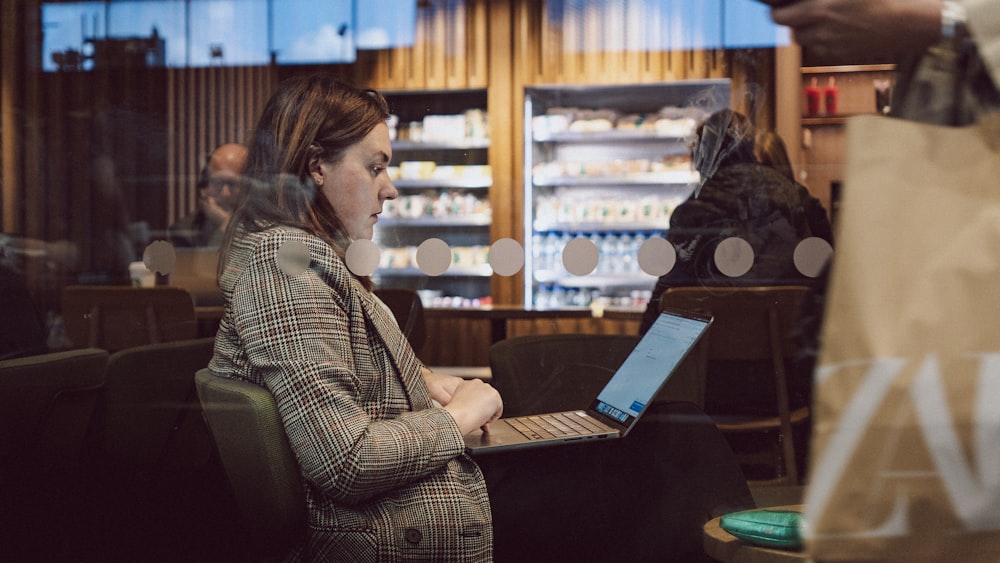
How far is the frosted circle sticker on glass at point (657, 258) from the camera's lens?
2.08 m

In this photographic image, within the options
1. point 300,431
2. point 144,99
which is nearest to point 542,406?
point 300,431

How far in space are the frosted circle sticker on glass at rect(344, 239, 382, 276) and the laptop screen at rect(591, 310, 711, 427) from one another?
24.0 inches

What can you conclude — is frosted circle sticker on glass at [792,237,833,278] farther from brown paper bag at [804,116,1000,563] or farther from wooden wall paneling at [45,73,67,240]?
wooden wall paneling at [45,73,67,240]

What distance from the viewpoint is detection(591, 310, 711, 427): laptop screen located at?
67.5 inches

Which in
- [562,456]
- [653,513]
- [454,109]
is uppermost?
[454,109]

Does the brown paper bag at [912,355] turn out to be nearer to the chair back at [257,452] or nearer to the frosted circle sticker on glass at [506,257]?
the chair back at [257,452]

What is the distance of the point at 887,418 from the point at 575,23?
6.16ft

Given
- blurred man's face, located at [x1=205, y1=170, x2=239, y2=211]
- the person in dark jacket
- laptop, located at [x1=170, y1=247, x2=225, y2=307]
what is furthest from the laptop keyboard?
blurred man's face, located at [x1=205, y1=170, x2=239, y2=211]

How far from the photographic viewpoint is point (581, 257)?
2.12 m

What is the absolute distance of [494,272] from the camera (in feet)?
7.24

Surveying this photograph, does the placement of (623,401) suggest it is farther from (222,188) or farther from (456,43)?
(222,188)

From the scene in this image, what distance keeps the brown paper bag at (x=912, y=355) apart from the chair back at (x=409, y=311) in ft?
5.80

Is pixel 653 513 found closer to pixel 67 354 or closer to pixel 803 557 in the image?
pixel 803 557

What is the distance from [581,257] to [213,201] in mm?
1064
